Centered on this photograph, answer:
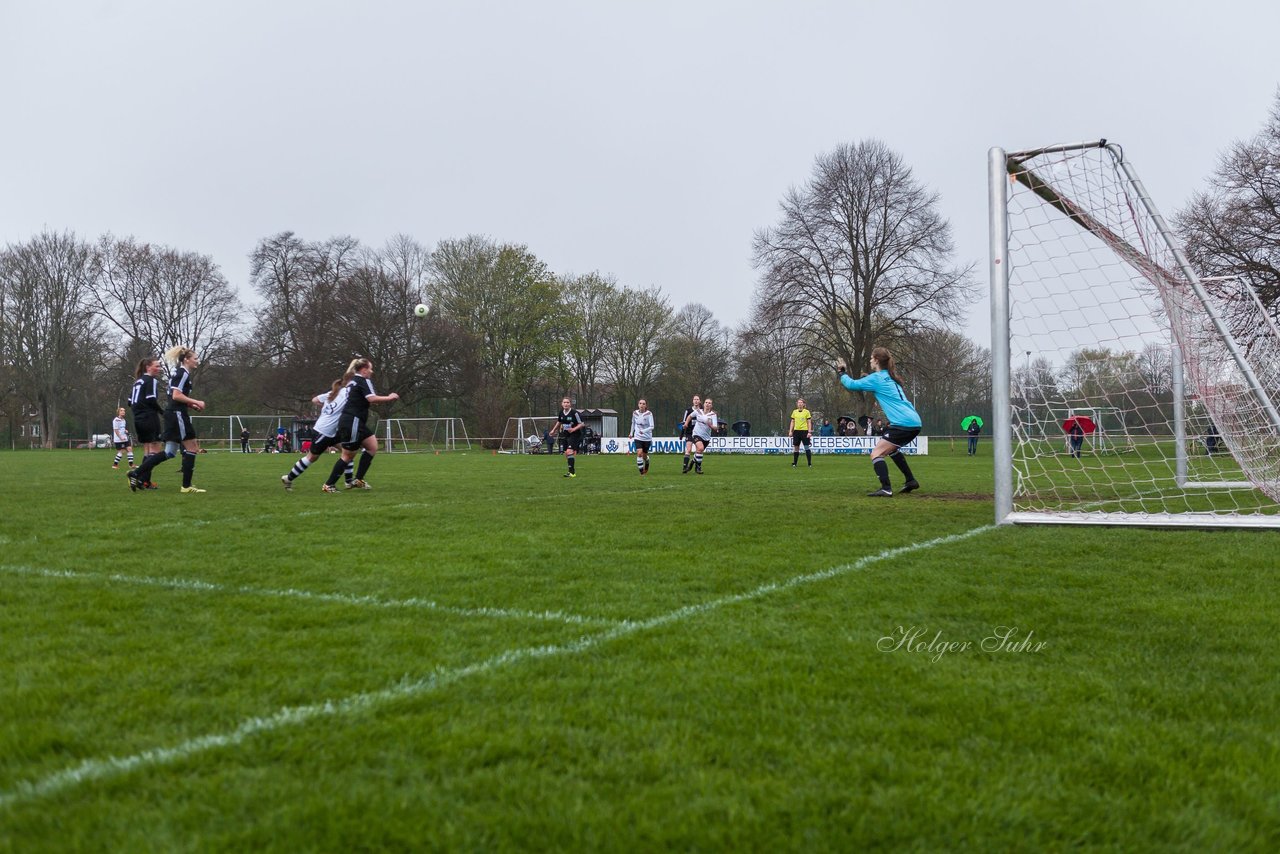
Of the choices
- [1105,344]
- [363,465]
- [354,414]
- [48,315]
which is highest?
[48,315]

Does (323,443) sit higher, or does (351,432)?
(351,432)

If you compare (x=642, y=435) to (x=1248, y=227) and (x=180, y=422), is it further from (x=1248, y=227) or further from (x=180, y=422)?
(x=1248, y=227)

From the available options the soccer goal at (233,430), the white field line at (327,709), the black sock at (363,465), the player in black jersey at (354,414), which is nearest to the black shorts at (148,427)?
the player in black jersey at (354,414)

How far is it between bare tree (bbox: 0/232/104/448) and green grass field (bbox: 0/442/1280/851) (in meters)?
49.9

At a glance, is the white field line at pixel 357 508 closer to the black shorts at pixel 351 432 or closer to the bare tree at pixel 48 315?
the black shorts at pixel 351 432

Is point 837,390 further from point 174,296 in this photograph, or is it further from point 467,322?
point 174,296

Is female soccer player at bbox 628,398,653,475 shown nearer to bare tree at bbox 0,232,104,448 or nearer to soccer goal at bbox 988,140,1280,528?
soccer goal at bbox 988,140,1280,528

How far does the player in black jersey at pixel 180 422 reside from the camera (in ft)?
38.7

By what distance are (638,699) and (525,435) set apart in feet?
140

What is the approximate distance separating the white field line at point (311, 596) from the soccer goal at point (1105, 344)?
17.7ft

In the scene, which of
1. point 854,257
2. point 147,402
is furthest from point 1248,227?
point 147,402

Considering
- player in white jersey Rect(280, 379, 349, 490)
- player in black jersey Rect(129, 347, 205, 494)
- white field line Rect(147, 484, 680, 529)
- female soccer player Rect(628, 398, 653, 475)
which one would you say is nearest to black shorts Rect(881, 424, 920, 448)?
white field line Rect(147, 484, 680, 529)

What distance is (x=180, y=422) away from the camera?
480 inches

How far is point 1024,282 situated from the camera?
8414 mm
